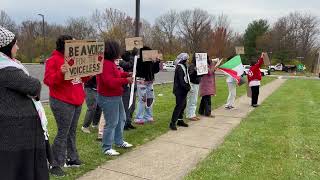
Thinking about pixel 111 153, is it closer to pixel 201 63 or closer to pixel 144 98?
pixel 144 98

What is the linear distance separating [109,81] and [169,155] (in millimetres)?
1581

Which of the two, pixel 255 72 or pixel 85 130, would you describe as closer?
pixel 85 130

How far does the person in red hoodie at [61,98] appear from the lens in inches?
204

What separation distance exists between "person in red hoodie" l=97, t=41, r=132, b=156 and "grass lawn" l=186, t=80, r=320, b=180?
4.82 ft

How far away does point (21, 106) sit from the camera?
148 inches

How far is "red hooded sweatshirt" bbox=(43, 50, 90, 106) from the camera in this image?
511 cm

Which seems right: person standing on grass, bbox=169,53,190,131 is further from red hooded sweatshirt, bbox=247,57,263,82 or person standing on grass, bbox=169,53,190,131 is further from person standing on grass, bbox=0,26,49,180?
person standing on grass, bbox=0,26,49,180

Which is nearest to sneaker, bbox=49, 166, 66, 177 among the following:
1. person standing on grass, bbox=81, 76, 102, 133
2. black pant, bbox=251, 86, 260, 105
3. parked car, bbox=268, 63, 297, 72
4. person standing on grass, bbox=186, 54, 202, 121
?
person standing on grass, bbox=81, 76, 102, 133

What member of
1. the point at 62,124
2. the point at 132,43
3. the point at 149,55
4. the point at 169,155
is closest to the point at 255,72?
the point at 149,55

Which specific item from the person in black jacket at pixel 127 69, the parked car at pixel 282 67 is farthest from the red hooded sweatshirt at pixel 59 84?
the parked car at pixel 282 67

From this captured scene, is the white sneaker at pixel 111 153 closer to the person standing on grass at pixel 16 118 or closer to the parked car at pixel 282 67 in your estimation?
the person standing on grass at pixel 16 118

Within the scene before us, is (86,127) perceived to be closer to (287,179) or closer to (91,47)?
(91,47)

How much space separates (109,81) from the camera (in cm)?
627

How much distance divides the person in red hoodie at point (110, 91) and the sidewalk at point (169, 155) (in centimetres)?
39
